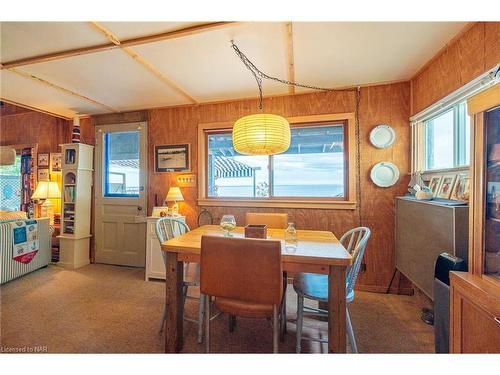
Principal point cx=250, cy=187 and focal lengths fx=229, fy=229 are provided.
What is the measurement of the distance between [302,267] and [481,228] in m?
0.96

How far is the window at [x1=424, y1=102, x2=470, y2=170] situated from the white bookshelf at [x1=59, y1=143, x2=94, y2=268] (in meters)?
4.53

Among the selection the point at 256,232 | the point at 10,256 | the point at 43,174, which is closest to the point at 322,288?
the point at 256,232

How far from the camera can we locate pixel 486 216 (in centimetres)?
119

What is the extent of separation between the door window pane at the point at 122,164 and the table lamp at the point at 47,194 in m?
0.83

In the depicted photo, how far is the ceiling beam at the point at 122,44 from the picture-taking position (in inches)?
64.8

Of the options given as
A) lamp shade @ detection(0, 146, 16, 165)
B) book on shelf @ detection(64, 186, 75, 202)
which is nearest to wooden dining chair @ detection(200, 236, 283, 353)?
book on shelf @ detection(64, 186, 75, 202)

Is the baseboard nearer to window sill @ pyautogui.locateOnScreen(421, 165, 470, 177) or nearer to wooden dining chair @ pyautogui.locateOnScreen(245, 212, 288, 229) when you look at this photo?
wooden dining chair @ pyautogui.locateOnScreen(245, 212, 288, 229)

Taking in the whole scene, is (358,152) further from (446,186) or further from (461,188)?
(461,188)

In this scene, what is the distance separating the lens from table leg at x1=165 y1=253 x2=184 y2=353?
1621mm

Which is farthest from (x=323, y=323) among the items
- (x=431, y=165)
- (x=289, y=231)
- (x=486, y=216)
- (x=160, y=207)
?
(x=160, y=207)

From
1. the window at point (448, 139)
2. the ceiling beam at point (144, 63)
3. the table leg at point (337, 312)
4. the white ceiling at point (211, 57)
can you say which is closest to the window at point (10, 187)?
the white ceiling at point (211, 57)

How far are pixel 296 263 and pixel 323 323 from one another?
100cm

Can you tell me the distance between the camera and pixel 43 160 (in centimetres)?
389

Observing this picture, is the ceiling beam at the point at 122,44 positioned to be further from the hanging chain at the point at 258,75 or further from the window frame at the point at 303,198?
the window frame at the point at 303,198
